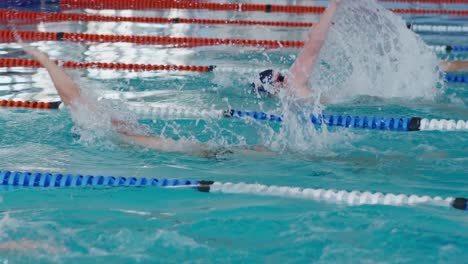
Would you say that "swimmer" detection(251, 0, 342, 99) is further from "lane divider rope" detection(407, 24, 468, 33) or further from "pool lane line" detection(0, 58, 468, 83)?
"lane divider rope" detection(407, 24, 468, 33)

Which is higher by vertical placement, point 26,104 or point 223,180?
point 26,104

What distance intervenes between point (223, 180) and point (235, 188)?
0.25m

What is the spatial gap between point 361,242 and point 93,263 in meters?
0.98

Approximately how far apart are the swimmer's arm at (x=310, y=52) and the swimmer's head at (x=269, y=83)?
0.13 m

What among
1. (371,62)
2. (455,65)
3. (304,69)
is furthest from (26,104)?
(455,65)

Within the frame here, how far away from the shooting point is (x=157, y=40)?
728 centimetres

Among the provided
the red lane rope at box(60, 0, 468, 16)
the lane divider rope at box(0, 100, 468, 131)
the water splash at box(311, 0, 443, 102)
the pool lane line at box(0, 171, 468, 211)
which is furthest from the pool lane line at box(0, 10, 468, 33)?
the pool lane line at box(0, 171, 468, 211)

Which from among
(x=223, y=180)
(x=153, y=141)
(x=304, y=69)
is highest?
(x=304, y=69)

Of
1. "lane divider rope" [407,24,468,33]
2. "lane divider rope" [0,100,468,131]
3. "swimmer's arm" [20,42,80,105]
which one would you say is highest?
"lane divider rope" [407,24,468,33]

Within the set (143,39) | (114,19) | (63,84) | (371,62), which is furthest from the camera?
(114,19)

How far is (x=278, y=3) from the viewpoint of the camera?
963 cm

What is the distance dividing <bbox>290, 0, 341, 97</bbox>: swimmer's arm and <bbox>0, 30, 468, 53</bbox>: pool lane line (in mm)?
2344

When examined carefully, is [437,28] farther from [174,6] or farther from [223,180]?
[223,180]

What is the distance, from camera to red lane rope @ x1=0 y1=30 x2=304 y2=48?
7113 millimetres
